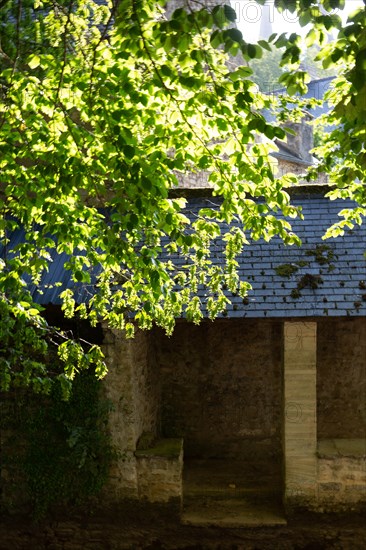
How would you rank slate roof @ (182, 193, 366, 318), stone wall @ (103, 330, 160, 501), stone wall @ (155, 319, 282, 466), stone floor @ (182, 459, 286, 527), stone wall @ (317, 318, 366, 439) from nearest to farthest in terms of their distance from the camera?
slate roof @ (182, 193, 366, 318), stone wall @ (103, 330, 160, 501), stone floor @ (182, 459, 286, 527), stone wall @ (317, 318, 366, 439), stone wall @ (155, 319, 282, 466)

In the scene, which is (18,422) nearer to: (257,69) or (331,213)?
(331,213)

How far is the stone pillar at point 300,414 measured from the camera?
346 inches

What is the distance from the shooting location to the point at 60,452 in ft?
28.4

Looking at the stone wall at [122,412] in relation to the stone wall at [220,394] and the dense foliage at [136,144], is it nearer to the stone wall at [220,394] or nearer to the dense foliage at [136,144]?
the dense foliage at [136,144]

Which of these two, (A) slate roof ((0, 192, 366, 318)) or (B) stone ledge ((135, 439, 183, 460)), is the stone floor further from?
(A) slate roof ((0, 192, 366, 318))

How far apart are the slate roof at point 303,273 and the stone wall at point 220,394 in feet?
7.85

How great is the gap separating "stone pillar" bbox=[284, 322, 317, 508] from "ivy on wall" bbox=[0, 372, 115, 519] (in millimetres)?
2310

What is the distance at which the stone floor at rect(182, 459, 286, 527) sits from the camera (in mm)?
8914

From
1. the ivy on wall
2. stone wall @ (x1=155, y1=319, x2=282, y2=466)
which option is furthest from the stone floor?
the ivy on wall

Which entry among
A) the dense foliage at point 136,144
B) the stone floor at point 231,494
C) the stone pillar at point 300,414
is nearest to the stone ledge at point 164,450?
the stone floor at point 231,494

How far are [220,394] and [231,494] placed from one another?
1939 millimetres

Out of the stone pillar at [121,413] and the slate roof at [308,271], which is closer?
the slate roof at [308,271]

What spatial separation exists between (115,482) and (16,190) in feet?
14.6

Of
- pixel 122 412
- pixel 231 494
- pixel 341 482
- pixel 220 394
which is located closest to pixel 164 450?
pixel 122 412
